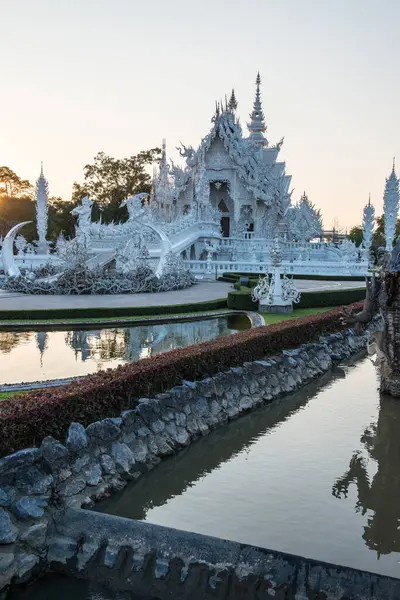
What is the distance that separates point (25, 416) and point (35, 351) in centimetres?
790

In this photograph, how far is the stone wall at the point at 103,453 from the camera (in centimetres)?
573

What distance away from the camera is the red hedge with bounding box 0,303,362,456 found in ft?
21.6

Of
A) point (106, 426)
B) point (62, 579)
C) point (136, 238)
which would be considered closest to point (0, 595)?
point (62, 579)

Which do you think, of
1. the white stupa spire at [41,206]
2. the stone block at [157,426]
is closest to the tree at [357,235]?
the white stupa spire at [41,206]

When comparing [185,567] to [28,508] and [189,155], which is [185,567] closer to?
[28,508]

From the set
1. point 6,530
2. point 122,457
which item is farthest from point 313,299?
point 6,530

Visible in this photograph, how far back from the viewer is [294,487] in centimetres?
744

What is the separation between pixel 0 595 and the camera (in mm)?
5367

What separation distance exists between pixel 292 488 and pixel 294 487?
0.04m

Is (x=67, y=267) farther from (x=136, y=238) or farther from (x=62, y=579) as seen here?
(x=62, y=579)

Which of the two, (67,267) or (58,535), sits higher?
(67,267)

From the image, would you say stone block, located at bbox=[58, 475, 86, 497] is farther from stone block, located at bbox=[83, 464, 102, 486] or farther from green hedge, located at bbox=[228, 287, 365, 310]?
green hedge, located at bbox=[228, 287, 365, 310]

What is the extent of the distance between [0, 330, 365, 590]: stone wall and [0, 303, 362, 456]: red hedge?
0.24 m

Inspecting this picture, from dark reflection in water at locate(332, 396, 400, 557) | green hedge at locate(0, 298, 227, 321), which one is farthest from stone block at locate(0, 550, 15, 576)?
green hedge at locate(0, 298, 227, 321)
